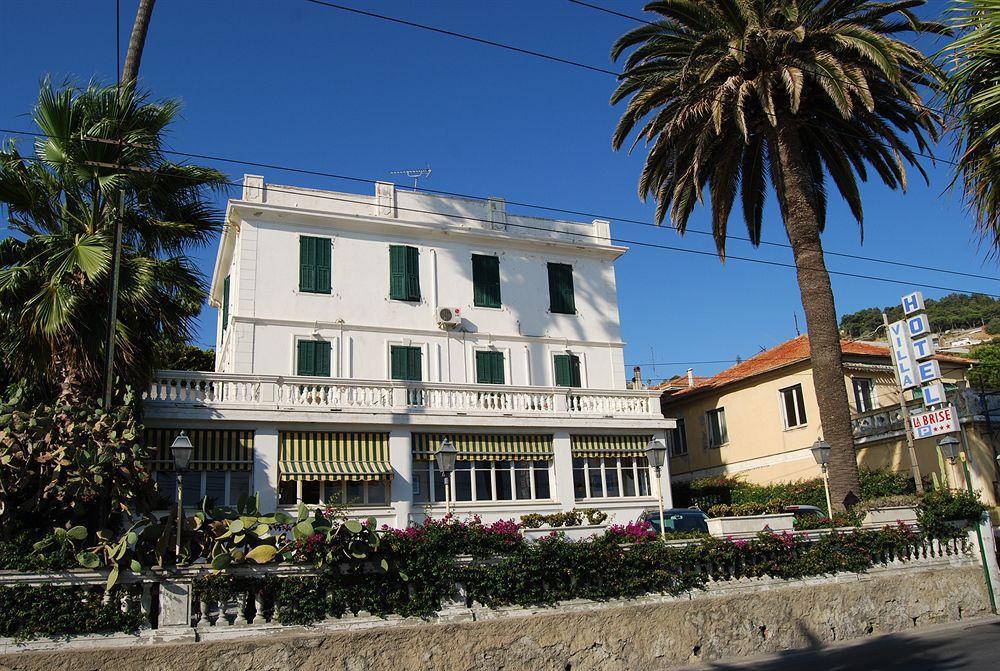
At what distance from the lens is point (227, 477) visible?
785 inches

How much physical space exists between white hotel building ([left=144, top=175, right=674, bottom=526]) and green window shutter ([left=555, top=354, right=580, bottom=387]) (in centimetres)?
6

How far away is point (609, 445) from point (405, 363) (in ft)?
22.4

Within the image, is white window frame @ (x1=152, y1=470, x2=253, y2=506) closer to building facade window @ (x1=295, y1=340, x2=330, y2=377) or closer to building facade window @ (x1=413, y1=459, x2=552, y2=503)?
building facade window @ (x1=413, y1=459, x2=552, y2=503)

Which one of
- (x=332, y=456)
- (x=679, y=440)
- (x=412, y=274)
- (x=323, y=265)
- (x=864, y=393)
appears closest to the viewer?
(x=332, y=456)

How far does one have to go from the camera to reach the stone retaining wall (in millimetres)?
10219

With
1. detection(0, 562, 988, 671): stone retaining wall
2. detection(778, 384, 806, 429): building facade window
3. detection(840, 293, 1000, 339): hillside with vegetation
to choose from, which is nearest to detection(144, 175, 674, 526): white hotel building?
detection(778, 384, 806, 429): building facade window

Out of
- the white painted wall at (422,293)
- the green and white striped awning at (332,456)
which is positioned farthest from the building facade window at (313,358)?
the green and white striped awning at (332,456)

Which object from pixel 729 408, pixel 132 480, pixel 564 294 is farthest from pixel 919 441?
pixel 132 480

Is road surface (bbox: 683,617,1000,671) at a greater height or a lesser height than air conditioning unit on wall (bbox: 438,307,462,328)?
lesser

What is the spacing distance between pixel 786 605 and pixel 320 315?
16163 millimetres

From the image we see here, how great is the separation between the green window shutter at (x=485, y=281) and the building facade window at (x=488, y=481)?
662 cm

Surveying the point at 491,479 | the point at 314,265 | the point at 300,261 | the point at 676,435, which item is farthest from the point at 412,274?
the point at 676,435

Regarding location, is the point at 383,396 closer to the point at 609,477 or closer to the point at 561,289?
the point at 609,477

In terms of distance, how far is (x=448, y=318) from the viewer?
26594mm
